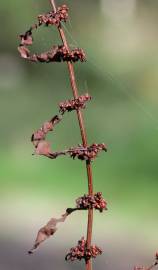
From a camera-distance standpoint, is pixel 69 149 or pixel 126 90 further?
pixel 126 90

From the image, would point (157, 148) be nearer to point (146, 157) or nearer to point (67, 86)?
point (146, 157)

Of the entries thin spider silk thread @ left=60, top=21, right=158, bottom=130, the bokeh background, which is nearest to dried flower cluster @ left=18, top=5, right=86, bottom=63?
the bokeh background

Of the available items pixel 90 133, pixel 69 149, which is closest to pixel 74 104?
pixel 69 149

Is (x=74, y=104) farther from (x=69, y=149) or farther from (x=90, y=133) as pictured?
(x=90, y=133)

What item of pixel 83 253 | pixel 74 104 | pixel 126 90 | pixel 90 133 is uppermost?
pixel 126 90

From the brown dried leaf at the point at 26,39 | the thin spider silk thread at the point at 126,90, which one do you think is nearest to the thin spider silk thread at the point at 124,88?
the thin spider silk thread at the point at 126,90

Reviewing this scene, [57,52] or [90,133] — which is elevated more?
[90,133]

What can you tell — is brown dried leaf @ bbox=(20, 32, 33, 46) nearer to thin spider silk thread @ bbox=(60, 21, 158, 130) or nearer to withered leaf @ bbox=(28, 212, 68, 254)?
withered leaf @ bbox=(28, 212, 68, 254)
